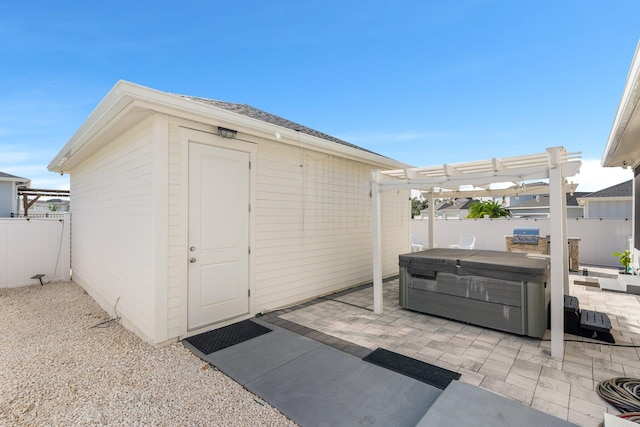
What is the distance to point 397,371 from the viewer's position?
102 inches

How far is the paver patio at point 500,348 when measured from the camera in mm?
2246

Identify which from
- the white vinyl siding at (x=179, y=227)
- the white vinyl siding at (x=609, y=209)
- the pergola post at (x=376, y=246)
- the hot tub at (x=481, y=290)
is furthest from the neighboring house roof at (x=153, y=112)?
the white vinyl siding at (x=609, y=209)

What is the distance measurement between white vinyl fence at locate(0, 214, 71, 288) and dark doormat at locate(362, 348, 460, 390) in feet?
24.4

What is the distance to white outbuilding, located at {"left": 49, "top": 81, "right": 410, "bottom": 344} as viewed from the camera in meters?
3.18

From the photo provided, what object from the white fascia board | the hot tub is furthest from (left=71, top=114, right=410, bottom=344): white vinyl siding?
the white fascia board

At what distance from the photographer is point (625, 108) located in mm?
3145

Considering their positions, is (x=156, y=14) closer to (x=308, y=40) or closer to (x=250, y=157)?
(x=308, y=40)

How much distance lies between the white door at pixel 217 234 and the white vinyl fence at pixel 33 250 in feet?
17.9

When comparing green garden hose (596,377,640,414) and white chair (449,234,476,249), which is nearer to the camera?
green garden hose (596,377,640,414)

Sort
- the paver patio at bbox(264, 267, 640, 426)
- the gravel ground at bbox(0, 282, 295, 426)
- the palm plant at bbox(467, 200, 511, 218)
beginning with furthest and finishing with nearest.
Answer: the palm plant at bbox(467, 200, 511, 218) → the paver patio at bbox(264, 267, 640, 426) → the gravel ground at bbox(0, 282, 295, 426)

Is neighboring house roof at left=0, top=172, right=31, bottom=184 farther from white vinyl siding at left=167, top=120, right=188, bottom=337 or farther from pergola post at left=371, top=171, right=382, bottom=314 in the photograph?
pergola post at left=371, top=171, right=382, bottom=314

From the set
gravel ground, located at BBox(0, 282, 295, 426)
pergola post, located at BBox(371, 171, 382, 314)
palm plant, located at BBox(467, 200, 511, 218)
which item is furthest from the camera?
→ palm plant, located at BBox(467, 200, 511, 218)

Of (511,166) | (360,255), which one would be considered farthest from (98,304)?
(511,166)

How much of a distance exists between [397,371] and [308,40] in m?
7.01
